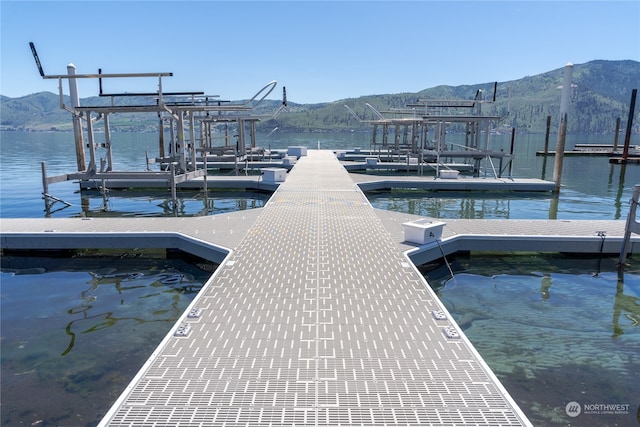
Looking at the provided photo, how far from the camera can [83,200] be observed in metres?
18.7

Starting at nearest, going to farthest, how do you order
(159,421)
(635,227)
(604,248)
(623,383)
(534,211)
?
(159,421), (623,383), (635,227), (604,248), (534,211)

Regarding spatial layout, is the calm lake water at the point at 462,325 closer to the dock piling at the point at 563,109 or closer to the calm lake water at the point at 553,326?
the calm lake water at the point at 553,326

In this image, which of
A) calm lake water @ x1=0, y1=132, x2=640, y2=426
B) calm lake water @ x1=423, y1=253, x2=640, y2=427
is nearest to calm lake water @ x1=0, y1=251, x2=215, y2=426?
calm lake water @ x1=0, y1=132, x2=640, y2=426

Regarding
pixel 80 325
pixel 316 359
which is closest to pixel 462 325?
pixel 316 359

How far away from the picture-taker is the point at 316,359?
14.4 ft

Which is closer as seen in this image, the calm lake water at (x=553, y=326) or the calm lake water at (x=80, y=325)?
the calm lake water at (x=80, y=325)

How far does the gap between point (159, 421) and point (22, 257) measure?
9116 millimetres

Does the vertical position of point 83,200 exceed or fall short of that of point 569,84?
it falls short

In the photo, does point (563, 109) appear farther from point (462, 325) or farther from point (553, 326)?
point (462, 325)

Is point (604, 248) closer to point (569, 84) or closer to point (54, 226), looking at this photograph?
point (569, 84)

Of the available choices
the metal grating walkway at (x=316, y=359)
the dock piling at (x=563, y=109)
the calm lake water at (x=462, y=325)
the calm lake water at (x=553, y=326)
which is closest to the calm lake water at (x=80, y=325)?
the calm lake water at (x=462, y=325)

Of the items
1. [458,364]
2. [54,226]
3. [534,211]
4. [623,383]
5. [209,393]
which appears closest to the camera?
[209,393]

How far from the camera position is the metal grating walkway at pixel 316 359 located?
3.58 meters

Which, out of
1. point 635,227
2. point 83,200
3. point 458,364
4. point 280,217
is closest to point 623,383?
point 458,364
